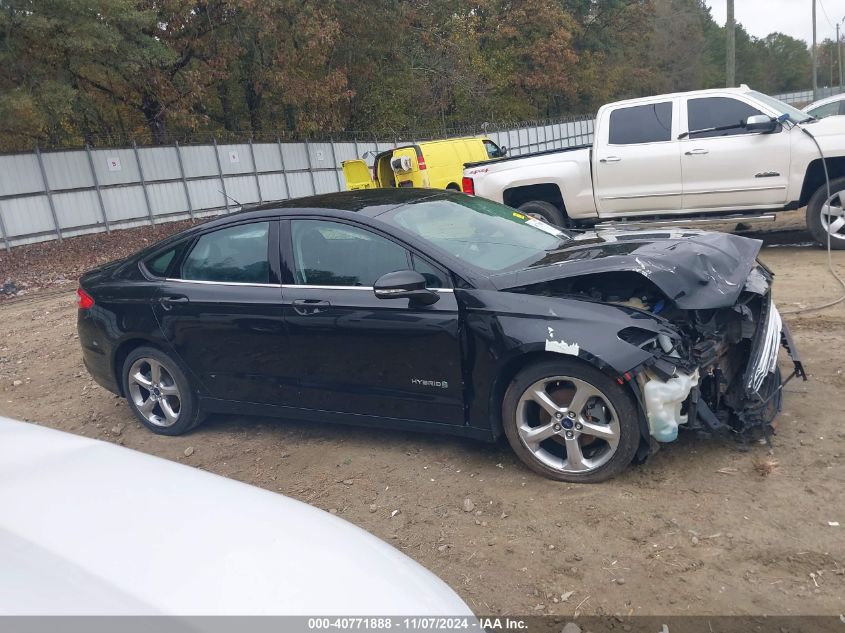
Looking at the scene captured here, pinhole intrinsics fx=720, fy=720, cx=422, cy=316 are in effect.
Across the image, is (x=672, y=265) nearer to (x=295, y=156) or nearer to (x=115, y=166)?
(x=115, y=166)

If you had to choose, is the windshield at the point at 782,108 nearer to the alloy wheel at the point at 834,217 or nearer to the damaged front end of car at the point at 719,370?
the alloy wheel at the point at 834,217

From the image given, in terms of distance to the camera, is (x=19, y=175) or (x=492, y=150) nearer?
(x=19, y=175)

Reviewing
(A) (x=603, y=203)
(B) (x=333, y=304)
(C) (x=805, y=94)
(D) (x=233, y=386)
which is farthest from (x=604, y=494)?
(C) (x=805, y=94)

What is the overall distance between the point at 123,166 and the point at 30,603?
782 inches

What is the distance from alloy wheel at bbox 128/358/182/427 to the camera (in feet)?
17.0

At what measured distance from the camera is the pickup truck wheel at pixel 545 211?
962cm

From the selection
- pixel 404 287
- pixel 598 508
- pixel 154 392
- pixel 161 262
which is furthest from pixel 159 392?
pixel 598 508

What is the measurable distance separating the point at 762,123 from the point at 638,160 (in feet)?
4.81

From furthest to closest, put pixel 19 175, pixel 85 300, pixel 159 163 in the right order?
pixel 159 163 < pixel 19 175 < pixel 85 300

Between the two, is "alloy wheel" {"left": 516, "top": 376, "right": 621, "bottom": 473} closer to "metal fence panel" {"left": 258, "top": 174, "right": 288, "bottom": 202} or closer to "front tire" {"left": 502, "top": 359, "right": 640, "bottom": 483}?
"front tire" {"left": 502, "top": 359, "right": 640, "bottom": 483}

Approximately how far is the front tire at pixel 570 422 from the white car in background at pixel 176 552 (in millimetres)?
1834

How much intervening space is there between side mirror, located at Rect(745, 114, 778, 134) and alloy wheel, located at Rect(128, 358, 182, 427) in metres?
6.94

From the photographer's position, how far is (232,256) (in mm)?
4824

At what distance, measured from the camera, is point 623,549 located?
3.22 m
